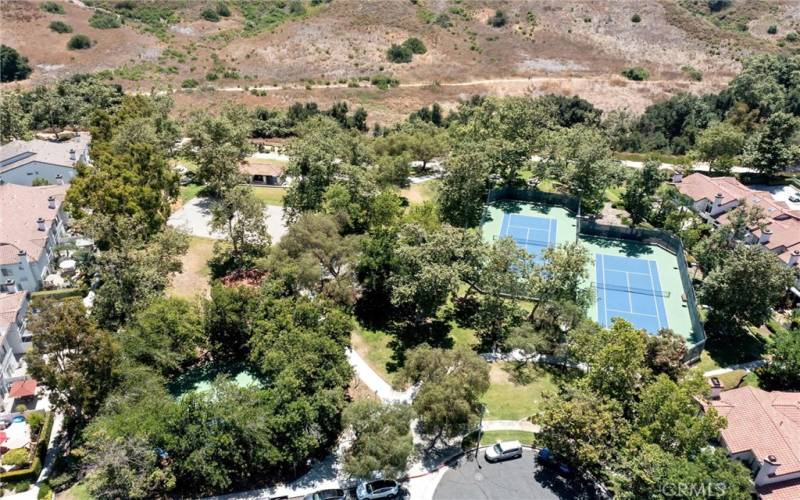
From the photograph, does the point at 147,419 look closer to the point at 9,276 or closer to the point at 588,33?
the point at 9,276

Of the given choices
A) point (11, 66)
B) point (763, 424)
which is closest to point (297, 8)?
point (11, 66)

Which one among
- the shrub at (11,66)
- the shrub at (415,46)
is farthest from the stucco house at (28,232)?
the shrub at (415,46)

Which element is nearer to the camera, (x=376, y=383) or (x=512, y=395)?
A: (x=512, y=395)

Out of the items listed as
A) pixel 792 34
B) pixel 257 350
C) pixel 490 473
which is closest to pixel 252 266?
pixel 257 350

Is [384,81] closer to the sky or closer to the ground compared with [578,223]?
closer to the sky

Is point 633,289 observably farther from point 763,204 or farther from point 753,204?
point 763,204

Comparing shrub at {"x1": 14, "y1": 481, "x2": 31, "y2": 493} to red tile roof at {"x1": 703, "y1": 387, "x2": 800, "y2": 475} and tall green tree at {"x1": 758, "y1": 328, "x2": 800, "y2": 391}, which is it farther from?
tall green tree at {"x1": 758, "y1": 328, "x2": 800, "y2": 391}

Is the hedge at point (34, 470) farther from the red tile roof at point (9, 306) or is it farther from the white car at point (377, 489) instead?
the white car at point (377, 489)
